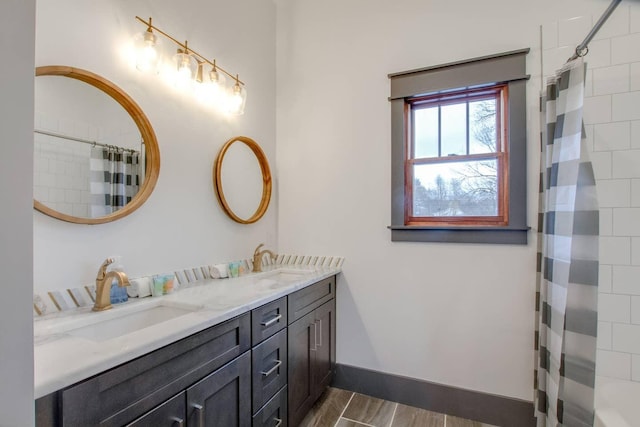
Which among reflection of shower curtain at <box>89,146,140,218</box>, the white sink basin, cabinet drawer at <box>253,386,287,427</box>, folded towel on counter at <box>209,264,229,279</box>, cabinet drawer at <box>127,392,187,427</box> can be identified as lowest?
cabinet drawer at <box>253,386,287,427</box>

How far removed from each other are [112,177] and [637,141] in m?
2.61

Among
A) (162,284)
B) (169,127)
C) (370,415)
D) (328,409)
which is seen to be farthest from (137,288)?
(370,415)

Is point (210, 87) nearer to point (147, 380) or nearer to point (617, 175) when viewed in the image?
point (147, 380)

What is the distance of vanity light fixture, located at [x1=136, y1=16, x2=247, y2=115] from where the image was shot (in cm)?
143

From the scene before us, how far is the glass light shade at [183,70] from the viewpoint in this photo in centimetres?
161

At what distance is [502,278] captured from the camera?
1.87 metres

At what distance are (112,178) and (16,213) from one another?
988 millimetres

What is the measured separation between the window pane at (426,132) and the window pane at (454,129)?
53 mm

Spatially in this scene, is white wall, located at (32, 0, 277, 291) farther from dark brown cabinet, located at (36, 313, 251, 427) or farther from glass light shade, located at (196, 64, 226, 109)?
dark brown cabinet, located at (36, 313, 251, 427)

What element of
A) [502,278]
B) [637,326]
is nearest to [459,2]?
[502,278]

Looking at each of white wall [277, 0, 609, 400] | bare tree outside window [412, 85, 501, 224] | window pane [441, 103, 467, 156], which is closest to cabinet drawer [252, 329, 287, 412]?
white wall [277, 0, 609, 400]

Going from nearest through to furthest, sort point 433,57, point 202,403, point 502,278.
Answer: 1. point 202,403
2. point 502,278
3. point 433,57

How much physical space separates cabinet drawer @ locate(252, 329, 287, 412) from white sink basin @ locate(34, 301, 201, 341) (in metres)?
0.38

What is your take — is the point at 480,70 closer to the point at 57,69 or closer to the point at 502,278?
the point at 502,278
